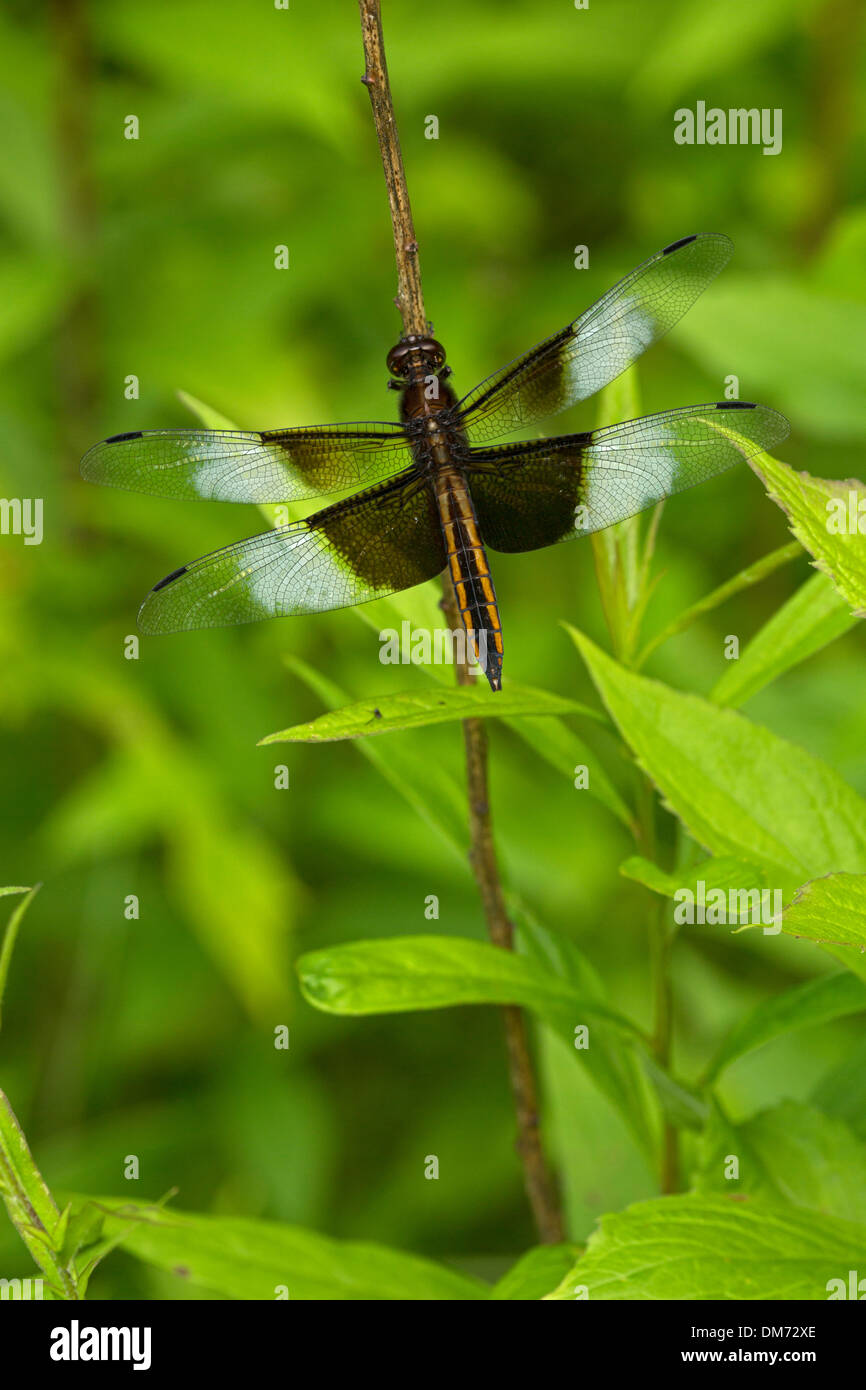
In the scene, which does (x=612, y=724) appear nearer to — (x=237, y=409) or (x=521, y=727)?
(x=521, y=727)

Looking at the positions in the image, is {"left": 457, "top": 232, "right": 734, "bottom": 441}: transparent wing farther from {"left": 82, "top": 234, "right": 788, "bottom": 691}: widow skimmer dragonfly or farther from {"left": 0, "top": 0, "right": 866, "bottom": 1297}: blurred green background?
{"left": 0, "top": 0, "right": 866, "bottom": 1297}: blurred green background

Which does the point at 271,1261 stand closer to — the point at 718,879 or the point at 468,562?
the point at 718,879

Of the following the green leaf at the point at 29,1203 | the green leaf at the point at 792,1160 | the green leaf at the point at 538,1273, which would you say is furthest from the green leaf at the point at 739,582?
the green leaf at the point at 29,1203

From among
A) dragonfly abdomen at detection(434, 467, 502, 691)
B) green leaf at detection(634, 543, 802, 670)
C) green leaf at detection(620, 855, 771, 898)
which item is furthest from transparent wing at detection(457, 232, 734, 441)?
green leaf at detection(620, 855, 771, 898)

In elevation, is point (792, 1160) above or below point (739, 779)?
below

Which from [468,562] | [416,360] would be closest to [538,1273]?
[468,562]
